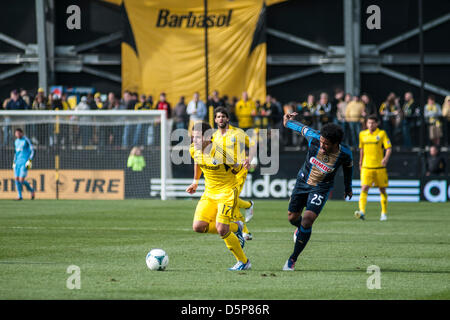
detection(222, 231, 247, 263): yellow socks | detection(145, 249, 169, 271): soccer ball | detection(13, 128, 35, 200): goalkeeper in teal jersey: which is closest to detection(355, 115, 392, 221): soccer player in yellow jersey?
detection(222, 231, 247, 263): yellow socks

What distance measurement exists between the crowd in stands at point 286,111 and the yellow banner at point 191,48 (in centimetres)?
522

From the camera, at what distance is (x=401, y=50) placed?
35562 millimetres

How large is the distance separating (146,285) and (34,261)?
9.23 ft

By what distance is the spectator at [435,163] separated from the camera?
25828 millimetres

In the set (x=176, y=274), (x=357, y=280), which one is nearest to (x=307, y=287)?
(x=357, y=280)

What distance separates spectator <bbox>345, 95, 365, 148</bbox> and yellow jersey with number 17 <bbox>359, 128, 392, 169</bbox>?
6424 millimetres

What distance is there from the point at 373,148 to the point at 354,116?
21.7ft

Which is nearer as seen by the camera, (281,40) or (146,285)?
(146,285)

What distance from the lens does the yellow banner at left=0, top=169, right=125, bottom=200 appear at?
88.4ft

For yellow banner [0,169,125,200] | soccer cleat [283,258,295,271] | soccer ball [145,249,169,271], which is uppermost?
soccer ball [145,249,169,271]

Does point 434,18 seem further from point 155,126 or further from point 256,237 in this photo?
point 256,237

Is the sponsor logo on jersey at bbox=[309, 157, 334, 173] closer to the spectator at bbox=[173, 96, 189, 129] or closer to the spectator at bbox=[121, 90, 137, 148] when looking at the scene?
the spectator at bbox=[173, 96, 189, 129]

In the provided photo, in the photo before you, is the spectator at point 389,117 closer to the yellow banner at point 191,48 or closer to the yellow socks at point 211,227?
the yellow banner at point 191,48

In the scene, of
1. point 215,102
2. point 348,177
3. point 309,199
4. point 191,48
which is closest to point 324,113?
point 215,102
